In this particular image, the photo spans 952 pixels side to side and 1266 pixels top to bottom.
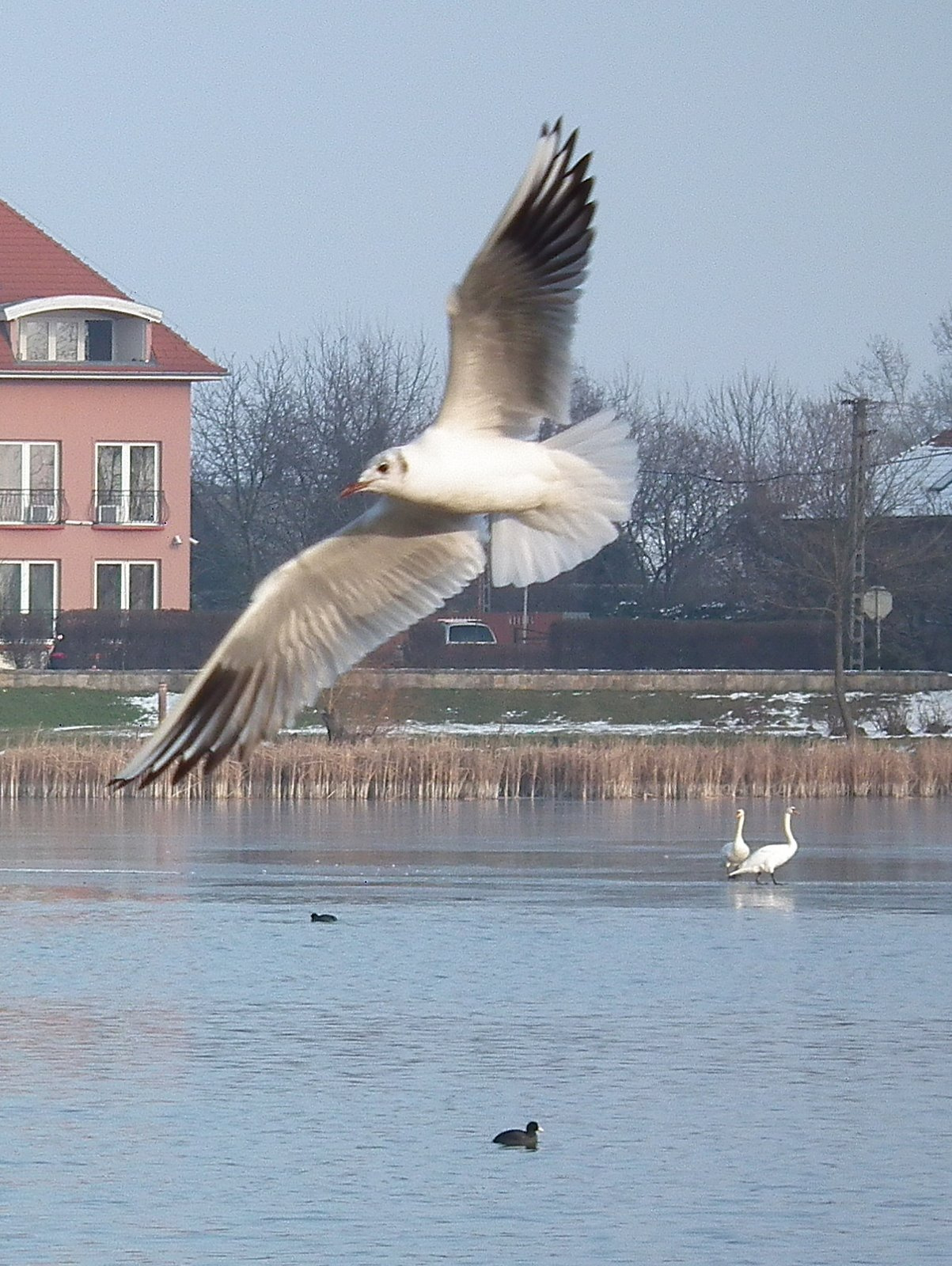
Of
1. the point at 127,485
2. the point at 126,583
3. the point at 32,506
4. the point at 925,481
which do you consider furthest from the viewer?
the point at 925,481

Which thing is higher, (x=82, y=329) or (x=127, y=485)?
(x=82, y=329)

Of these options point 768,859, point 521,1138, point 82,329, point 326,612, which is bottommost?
point 521,1138

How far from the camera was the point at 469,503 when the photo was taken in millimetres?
8680

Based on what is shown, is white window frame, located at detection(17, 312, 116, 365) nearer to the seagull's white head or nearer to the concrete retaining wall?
the concrete retaining wall

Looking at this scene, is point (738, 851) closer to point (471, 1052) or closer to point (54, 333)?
point (471, 1052)

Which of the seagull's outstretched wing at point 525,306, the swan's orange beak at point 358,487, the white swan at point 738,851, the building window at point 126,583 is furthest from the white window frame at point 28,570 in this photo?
the swan's orange beak at point 358,487

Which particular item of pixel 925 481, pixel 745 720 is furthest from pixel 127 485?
pixel 925 481

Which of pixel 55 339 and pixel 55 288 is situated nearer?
pixel 55 339

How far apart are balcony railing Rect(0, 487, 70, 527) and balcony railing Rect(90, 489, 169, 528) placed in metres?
Answer: 0.80

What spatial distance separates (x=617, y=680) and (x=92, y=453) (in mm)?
17348

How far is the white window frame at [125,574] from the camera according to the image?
65.9 metres

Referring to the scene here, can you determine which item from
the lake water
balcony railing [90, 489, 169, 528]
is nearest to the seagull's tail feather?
the lake water

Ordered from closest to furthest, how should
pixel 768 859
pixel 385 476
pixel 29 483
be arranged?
pixel 385 476 → pixel 768 859 → pixel 29 483

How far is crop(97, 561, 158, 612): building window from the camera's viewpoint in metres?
65.9
